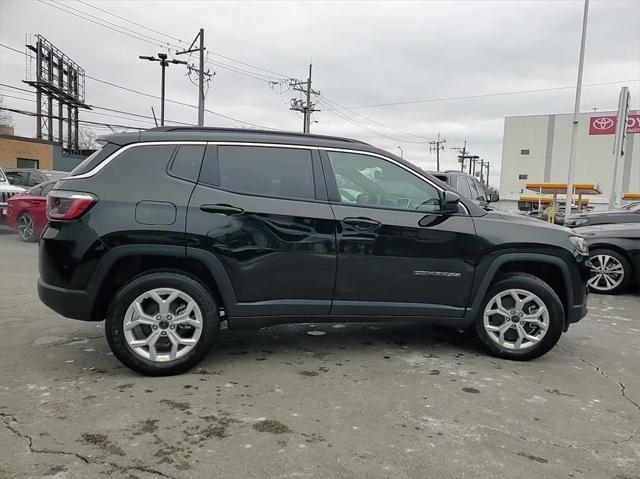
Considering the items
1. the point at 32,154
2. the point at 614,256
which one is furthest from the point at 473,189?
the point at 32,154

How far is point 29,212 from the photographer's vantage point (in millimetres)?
11469

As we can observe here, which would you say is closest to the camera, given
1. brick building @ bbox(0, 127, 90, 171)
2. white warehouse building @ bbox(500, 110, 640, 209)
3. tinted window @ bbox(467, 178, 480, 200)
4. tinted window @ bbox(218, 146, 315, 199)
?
tinted window @ bbox(218, 146, 315, 199)

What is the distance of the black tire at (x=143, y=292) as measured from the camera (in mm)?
3791

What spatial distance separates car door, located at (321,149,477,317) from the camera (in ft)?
13.7

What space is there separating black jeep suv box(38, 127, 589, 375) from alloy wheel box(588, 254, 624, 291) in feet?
12.5

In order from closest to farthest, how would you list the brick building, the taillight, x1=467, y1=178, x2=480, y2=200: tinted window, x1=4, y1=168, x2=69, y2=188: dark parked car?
the taillight, x1=467, y1=178, x2=480, y2=200: tinted window, x1=4, y1=168, x2=69, y2=188: dark parked car, the brick building

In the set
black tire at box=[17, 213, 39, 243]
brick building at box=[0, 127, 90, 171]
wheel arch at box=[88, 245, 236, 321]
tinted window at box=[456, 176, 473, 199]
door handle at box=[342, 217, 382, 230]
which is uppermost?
brick building at box=[0, 127, 90, 171]

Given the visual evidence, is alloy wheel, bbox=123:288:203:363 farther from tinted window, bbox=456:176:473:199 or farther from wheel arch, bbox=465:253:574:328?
tinted window, bbox=456:176:473:199

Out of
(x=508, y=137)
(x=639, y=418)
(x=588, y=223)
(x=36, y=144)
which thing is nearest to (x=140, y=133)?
(x=639, y=418)

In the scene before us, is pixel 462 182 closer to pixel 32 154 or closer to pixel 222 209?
pixel 222 209

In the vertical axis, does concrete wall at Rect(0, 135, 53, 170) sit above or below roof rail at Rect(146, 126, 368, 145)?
above

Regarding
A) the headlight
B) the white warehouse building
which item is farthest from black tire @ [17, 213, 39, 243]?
the white warehouse building

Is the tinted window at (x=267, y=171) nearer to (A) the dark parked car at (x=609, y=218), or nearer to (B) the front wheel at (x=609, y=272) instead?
(B) the front wheel at (x=609, y=272)

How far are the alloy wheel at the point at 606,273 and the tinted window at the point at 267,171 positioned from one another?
5.83 meters
